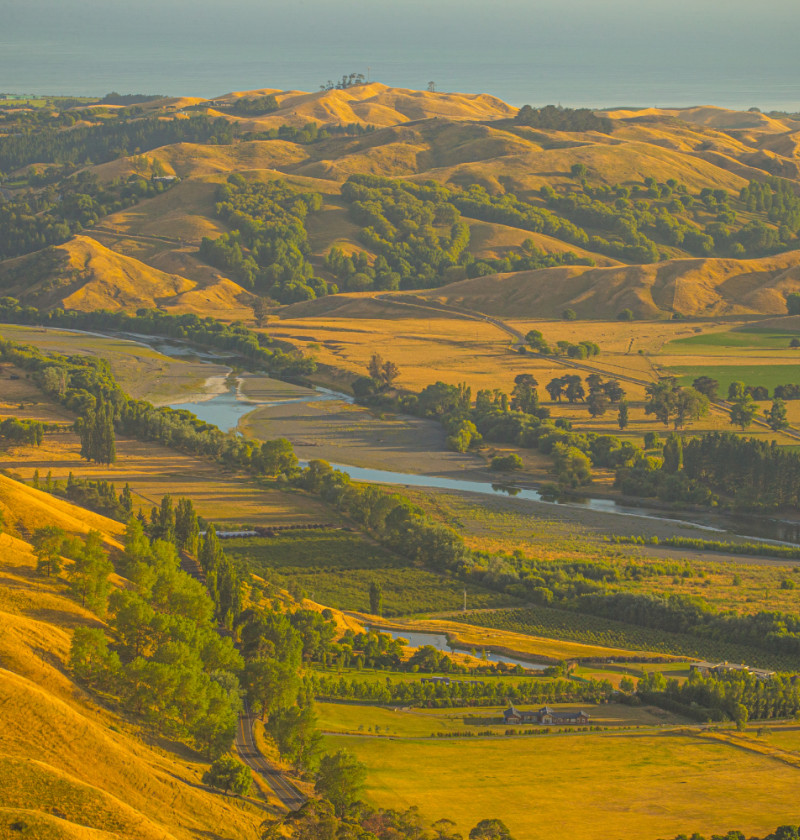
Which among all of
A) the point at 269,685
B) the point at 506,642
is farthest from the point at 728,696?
the point at 269,685

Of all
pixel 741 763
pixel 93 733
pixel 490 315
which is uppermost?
pixel 490 315

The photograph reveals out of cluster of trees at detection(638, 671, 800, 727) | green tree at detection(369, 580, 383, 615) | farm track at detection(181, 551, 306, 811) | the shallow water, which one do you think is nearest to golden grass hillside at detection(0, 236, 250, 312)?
green tree at detection(369, 580, 383, 615)

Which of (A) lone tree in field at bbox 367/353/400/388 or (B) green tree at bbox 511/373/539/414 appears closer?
(B) green tree at bbox 511/373/539/414

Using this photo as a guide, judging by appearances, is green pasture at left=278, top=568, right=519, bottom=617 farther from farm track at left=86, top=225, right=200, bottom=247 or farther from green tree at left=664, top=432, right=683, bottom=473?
farm track at left=86, top=225, right=200, bottom=247

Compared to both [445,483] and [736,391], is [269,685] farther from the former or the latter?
[736,391]

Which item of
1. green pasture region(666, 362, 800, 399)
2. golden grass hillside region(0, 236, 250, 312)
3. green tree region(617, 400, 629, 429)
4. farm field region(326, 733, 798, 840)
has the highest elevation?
golden grass hillside region(0, 236, 250, 312)

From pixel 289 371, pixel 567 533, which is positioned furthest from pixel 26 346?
pixel 567 533

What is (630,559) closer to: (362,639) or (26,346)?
(362,639)
